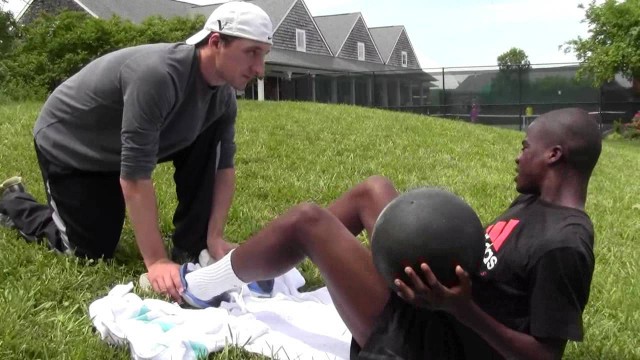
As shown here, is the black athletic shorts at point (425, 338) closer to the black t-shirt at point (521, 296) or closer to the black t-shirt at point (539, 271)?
the black t-shirt at point (521, 296)

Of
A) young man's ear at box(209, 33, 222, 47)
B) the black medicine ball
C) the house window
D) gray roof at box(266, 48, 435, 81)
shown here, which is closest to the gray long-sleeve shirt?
young man's ear at box(209, 33, 222, 47)

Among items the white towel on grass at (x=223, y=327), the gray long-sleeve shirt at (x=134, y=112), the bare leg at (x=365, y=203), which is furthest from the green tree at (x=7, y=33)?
the bare leg at (x=365, y=203)

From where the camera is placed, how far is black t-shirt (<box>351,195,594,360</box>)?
7.62 feet

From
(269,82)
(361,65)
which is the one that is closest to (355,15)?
(361,65)

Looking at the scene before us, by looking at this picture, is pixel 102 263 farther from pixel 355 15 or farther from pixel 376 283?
pixel 355 15

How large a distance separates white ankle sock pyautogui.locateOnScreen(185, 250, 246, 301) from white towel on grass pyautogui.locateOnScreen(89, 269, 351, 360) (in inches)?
4.1

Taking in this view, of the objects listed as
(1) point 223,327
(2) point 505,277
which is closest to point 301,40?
(1) point 223,327

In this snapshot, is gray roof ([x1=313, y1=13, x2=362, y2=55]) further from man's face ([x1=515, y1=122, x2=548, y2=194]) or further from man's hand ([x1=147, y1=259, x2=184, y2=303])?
man's face ([x1=515, y1=122, x2=548, y2=194])

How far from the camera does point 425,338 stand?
8.13 feet

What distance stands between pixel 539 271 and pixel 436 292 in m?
0.38

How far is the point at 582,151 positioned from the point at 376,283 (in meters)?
0.87

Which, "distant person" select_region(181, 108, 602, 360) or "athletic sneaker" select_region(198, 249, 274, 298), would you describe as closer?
"distant person" select_region(181, 108, 602, 360)

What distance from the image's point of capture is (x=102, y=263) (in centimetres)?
415

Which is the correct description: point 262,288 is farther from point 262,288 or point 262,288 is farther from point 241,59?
point 241,59
